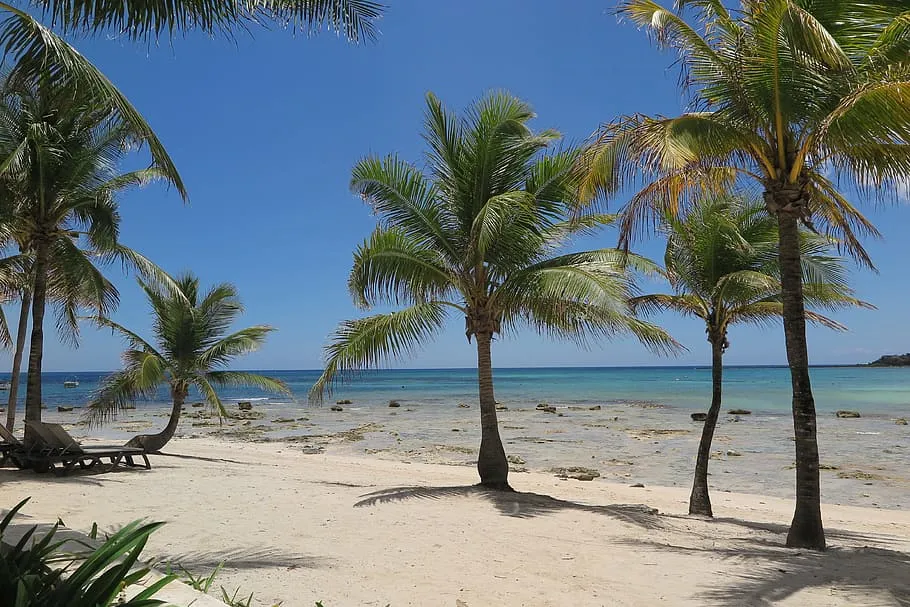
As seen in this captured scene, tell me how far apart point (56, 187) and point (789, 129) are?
36.4ft

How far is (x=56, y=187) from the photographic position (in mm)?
10852

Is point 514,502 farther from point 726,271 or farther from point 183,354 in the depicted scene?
point 183,354

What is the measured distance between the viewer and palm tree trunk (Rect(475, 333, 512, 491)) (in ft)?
33.1

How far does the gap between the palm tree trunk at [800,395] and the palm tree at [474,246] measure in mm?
2653

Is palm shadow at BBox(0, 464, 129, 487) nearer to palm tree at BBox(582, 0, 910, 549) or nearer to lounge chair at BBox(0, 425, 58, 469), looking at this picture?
lounge chair at BBox(0, 425, 58, 469)

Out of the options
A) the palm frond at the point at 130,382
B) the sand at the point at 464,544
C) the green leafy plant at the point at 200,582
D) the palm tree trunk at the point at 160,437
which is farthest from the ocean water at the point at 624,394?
the green leafy plant at the point at 200,582

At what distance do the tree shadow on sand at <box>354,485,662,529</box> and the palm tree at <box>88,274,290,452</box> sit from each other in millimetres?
6524

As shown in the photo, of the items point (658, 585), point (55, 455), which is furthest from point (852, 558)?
point (55, 455)

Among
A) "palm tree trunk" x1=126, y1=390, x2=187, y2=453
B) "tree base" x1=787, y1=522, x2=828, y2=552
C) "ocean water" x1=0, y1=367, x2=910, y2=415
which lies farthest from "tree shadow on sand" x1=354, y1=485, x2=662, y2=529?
"palm tree trunk" x1=126, y1=390, x2=187, y2=453

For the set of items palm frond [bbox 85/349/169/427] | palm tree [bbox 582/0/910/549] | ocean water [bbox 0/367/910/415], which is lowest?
ocean water [bbox 0/367/910/415]

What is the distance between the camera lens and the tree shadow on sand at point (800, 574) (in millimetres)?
4801

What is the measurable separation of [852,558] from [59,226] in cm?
1291

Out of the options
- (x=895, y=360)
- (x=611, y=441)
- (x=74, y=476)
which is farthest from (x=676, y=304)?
(x=895, y=360)

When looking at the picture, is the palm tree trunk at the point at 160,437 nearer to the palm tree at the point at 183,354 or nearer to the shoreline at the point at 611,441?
the palm tree at the point at 183,354
